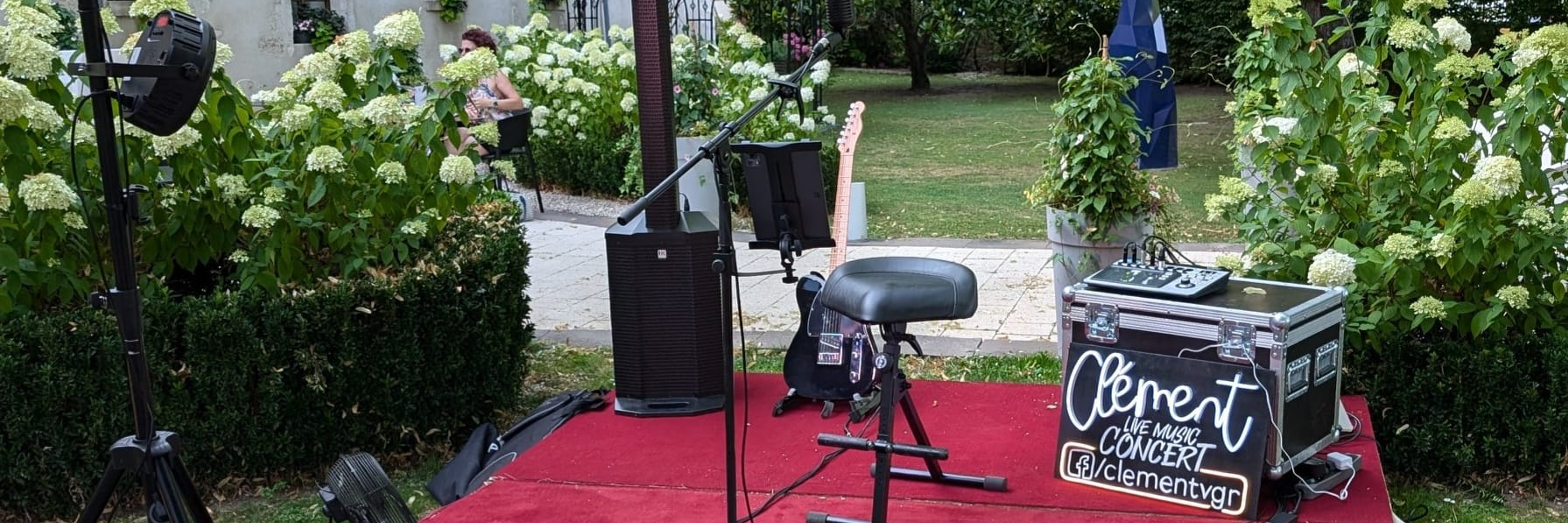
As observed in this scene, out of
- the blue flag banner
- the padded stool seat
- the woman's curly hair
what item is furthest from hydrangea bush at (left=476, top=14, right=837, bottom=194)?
the padded stool seat

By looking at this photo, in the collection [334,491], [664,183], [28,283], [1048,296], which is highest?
[664,183]

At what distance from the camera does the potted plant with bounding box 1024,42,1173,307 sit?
4.71 meters

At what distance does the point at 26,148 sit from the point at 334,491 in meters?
1.40

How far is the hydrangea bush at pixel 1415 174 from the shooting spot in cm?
361

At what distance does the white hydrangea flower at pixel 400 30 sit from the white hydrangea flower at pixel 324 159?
0.42 metres

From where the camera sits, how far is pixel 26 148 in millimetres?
3510

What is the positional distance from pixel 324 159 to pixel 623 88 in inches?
261

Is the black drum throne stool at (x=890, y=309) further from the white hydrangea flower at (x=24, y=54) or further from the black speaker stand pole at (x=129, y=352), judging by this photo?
the white hydrangea flower at (x=24, y=54)

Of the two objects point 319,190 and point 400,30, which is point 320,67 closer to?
point 400,30

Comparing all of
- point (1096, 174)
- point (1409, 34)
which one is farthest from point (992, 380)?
point (1409, 34)

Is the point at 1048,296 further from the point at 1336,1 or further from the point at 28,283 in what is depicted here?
the point at 28,283

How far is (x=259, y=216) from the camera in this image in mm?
3805

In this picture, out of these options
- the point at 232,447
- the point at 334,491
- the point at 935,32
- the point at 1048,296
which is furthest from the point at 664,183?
the point at 935,32

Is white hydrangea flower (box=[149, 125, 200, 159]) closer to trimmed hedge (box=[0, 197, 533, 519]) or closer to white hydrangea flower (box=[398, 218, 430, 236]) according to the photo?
trimmed hedge (box=[0, 197, 533, 519])
